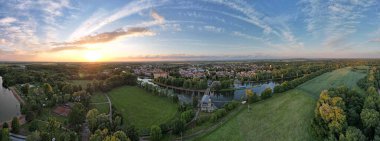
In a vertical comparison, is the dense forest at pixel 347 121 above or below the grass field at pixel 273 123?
above

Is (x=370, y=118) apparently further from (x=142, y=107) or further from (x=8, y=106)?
(x=8, y=106)

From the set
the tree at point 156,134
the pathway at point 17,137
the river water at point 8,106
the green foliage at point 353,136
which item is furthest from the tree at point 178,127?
the river water at point 8,106

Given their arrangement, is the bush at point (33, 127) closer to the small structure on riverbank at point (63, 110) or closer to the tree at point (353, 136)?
the small structure on riverbank at point (63, 110)

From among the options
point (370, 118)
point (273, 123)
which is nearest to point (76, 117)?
point (273, 123)

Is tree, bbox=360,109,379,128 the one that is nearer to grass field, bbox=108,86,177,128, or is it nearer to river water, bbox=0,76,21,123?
grass field, bbox=108,86,177,128

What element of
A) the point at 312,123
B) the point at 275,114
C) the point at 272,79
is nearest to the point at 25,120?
the point at 275,114

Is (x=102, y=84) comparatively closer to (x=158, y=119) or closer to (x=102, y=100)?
(x=102, y=100)
